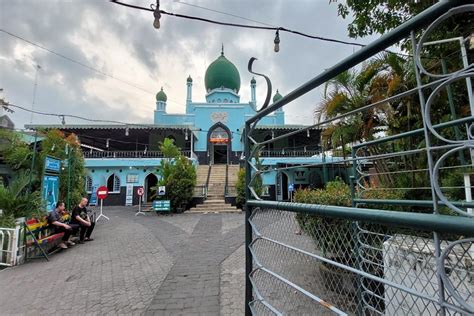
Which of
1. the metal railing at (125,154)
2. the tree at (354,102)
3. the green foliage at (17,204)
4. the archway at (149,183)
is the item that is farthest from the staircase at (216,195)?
the tree at (354,102)

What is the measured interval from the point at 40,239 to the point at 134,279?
10.6 ft

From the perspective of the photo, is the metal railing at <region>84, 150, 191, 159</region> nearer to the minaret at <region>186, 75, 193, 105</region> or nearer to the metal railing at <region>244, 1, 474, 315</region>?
the minaret at <region>186, 75, 193, 105</region>

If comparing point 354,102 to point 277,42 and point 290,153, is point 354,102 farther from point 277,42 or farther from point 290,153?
point 290,153

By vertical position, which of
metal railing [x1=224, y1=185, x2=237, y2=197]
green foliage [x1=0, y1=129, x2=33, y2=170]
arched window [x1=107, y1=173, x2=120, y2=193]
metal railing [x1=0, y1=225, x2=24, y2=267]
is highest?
green foliage [x1=0, y1=129, x2=33, y2=170]

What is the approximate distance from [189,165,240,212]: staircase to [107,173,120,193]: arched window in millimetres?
6424

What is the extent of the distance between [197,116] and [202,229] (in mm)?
15936

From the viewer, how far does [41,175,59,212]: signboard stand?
7.31 metres

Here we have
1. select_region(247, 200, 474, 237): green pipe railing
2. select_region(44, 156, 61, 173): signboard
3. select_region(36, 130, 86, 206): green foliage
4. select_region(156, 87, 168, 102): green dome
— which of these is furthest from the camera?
select_region(156, 87, 168, 102): green dome

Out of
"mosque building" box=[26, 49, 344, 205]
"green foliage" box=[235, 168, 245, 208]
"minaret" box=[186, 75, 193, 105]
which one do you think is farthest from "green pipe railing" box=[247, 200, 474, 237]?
"minaret" box=[186, 75, 193, 105]

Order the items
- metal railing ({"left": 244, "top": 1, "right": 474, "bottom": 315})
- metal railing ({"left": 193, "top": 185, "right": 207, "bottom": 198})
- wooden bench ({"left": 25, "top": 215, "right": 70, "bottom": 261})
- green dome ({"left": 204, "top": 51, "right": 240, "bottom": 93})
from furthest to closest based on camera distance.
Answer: green dome ({"left": 204, "top": 51, "right": 240, "bottom": 93})
metal railing ({"left": 193, "top": 185, "right": 207, "bottom": 198})
wooden bench ({"left": 25, "top": 215, "right": 70, "bottom": 261})
metal railing ({"left": 244, "top": 1, "right": 474, "bottom": 315})

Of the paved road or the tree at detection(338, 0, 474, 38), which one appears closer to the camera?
the paved road

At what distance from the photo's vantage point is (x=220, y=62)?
82.5 ft

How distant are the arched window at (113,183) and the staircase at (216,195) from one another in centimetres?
642

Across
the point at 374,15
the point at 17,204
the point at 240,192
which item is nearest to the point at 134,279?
the point at 17,204
